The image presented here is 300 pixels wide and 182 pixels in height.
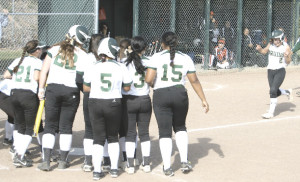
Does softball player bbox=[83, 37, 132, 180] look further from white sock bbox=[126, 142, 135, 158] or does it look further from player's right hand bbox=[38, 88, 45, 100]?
player's right hand bbox=[38, 88, 45, 100]

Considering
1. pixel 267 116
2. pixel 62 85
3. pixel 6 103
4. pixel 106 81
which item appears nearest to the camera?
pixel 106 81

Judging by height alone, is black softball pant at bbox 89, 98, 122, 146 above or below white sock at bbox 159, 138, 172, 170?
above

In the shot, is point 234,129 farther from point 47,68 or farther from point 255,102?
point 47,68

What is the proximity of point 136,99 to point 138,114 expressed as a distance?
23 cm

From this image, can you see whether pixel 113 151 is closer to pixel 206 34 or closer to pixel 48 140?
pixel 48 140

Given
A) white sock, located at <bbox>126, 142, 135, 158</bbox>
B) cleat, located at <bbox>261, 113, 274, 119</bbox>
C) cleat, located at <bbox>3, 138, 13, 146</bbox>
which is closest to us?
white sock, located at <bbox>126, 142, 135, 158</bbox>

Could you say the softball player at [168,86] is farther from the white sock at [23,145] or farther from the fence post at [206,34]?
the fence post at [206,34]

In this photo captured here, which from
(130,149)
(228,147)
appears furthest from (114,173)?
(228,147)

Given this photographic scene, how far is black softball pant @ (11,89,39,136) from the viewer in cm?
757

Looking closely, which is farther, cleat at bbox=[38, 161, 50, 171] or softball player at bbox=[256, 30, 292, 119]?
softball player at bbox=[256, 30, 292, 119]

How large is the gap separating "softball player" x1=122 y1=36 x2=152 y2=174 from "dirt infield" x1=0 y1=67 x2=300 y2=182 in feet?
1.20

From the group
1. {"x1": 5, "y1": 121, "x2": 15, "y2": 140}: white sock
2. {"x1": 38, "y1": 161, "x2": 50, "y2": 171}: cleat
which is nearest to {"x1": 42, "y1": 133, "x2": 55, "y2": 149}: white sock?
{"x1": 38, "y1": 161, "x2": 50, "y2": 171}: cleat

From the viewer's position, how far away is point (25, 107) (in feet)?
24.9

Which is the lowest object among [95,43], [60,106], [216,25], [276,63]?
[60,106]
